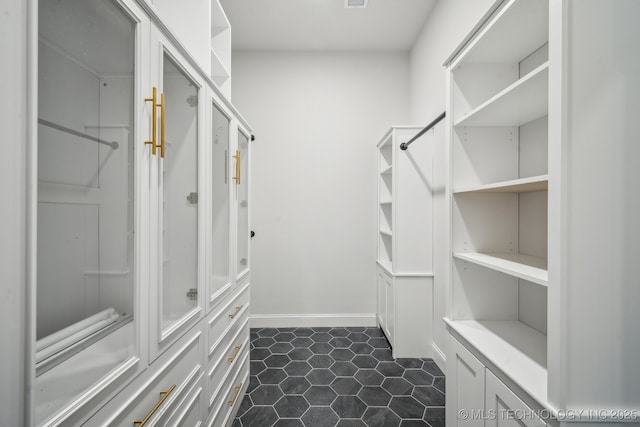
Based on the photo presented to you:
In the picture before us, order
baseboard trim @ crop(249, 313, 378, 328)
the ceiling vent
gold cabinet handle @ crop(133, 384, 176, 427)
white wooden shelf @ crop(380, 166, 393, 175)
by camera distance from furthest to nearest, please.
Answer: baseboard trim @ crop(249, 313, 378, 328)
white wooden shelf @ crop(380, 166, 393, 175)
the ceiling vent
gold cabinet handle @ crop(133, 384, 176, 427)

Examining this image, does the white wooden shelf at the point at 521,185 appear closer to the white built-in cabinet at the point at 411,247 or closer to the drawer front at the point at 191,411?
the white built-in cabinet at the point at 411,247

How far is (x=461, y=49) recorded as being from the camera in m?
1.28

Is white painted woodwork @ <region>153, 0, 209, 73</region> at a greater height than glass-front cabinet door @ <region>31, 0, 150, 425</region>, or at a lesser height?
greater

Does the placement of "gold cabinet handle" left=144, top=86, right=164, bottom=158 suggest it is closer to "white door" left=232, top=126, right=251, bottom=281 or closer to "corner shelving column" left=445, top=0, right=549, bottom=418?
"white door" left=232, top=126, right=251, bottom=281

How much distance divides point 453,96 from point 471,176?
15.3 inches

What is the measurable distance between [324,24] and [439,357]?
3045 millimetres

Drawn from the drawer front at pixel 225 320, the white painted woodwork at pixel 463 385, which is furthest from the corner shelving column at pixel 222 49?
the white painted woodwork at pixel 463 385

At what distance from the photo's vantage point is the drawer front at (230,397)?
1.41 metres

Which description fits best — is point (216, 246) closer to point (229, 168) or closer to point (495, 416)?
point (229, 168)

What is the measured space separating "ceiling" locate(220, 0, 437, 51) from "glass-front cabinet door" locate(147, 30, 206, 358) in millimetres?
1740

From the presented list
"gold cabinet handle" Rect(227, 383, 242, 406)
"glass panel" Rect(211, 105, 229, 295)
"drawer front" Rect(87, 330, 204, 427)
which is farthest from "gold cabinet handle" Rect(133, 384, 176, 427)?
"gold cabinet handle" Rect(227, 383, 242, 406)

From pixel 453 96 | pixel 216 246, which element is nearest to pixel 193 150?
pixel 216 246

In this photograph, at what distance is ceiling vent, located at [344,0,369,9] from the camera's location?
2387mm

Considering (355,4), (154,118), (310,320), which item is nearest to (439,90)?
(355,4)
